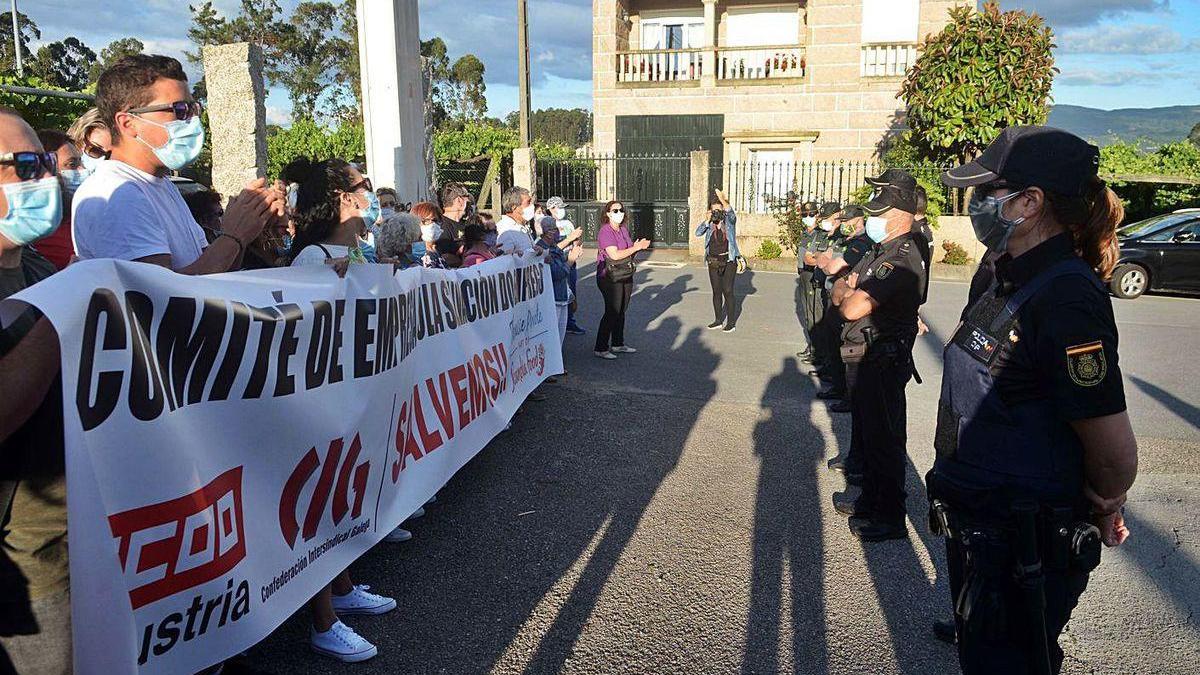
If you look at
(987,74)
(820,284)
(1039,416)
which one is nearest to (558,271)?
(820,284)

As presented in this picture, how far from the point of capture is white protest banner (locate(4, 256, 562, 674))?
1924 mm

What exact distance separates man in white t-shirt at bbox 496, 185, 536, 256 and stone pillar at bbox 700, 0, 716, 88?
1757 centimetres

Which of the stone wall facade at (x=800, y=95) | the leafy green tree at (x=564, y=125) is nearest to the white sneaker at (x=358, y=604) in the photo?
the stone wall facade at (x=800, y=95)

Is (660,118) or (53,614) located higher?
(660,118)

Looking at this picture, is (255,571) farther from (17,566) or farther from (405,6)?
(405,6)

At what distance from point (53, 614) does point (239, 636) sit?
2.44 ft

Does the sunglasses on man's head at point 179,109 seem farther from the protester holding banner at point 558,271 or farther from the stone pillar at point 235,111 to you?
the stone pillar at point 235,111

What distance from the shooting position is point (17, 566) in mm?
1812

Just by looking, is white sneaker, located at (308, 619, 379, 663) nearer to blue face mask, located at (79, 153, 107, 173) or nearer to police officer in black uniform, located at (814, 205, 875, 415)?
blue face mask, located at (79, 153, 107, 173)

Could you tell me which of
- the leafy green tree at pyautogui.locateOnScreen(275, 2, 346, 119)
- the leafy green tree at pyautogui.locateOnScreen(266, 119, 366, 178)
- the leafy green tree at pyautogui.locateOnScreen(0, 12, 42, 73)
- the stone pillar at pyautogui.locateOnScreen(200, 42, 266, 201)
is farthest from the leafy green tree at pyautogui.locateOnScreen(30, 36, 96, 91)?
the stone pillar at pyautogui.locateOnScreen(200, 42, 266, 201)

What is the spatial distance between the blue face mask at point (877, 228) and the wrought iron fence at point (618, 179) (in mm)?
16844

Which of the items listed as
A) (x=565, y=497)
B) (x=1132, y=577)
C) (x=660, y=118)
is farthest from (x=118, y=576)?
(x=660, y=118)

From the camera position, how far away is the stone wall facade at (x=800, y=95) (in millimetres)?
22922

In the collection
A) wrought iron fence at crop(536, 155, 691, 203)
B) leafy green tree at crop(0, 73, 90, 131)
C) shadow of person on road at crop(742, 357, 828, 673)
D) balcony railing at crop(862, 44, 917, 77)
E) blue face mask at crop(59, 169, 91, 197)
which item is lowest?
shadow of person on road at crop(742, 357, 828, 673)
